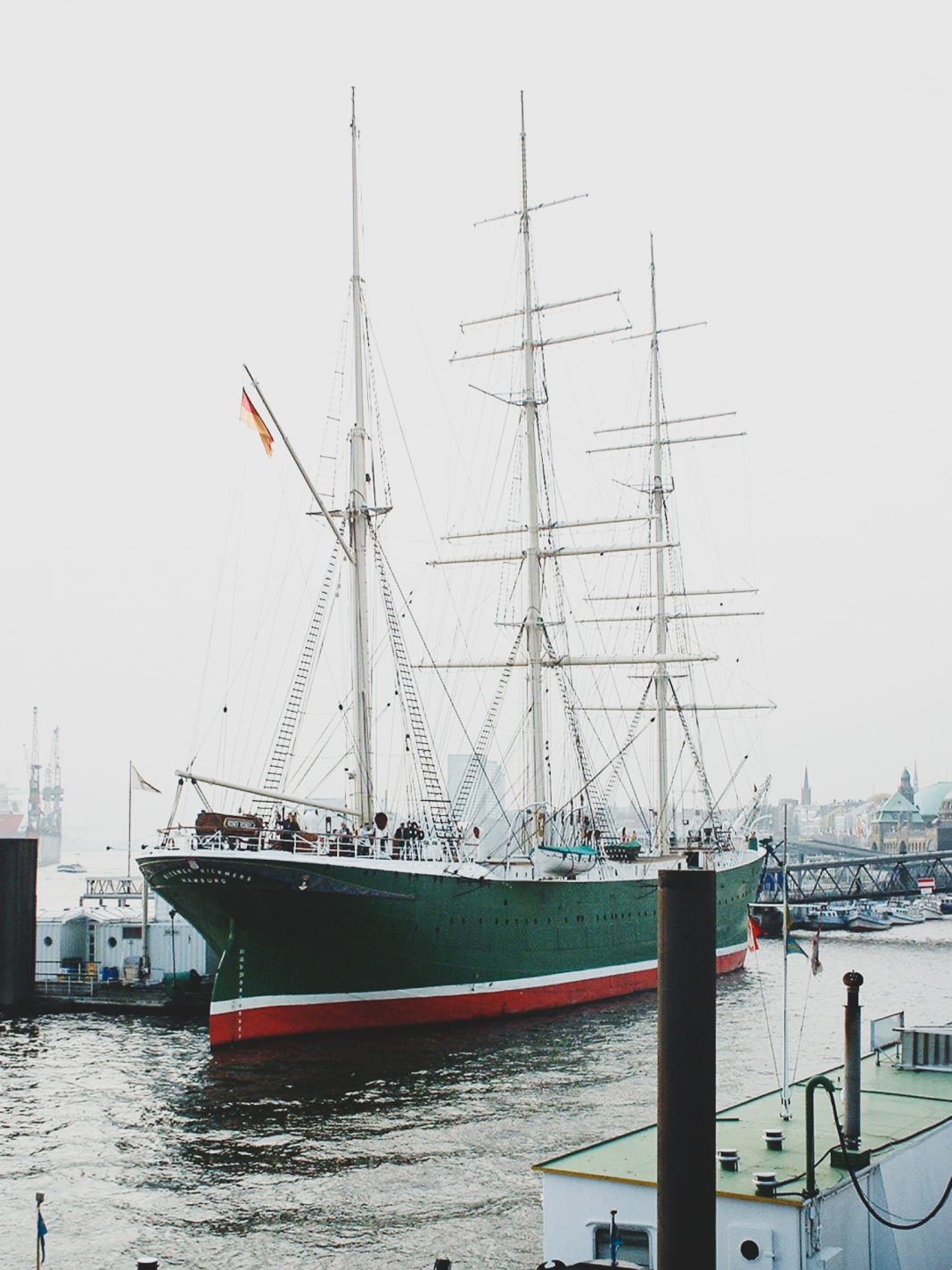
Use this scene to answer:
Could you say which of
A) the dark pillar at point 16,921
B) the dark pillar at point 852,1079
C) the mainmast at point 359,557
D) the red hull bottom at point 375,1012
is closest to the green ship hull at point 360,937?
the red hull bottom at point 375,1012

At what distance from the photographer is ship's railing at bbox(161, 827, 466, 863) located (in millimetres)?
40194

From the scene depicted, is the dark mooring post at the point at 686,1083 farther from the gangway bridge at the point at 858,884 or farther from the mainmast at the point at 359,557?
the gangway bridge at the point at 858,884

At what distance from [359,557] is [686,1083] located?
1326 inches

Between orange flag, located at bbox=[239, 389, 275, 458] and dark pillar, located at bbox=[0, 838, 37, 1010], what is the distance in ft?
55.5

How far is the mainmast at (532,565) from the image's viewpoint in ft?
179

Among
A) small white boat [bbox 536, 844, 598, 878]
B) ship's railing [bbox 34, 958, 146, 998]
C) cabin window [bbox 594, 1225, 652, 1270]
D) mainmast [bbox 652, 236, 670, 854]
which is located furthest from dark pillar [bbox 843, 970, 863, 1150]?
mainmast [bbox 652, 236, 670, 854]

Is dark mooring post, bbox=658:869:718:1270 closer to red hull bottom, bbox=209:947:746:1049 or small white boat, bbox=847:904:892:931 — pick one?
red hull bottom, bbox=209:947:746:1049

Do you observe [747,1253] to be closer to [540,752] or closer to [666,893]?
[666,893]

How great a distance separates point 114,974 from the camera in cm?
5081

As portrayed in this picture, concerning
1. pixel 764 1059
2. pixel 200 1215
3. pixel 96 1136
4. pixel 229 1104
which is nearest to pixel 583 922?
pixel 764 1059

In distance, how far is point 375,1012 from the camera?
40.9 metres

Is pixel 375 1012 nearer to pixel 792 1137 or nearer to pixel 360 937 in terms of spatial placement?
pixel 360 937

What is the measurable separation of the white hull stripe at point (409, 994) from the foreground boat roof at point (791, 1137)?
2063cm

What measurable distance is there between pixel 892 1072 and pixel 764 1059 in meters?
16.6
